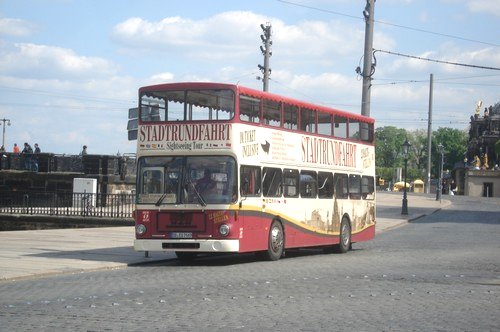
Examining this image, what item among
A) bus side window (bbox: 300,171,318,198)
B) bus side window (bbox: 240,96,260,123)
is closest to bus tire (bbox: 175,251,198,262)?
bus side window (bbox: 300,171,318,198)

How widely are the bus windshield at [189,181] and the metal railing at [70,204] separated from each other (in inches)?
691

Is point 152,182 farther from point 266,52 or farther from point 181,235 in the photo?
point 266,52

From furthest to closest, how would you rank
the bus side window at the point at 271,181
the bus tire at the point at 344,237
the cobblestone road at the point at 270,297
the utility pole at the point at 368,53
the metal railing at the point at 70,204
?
the metal railing at the point at 70,204 < the utility pole at the point at 368,53 < the bus tire at the point at 344,237 < the bus side window at the point at 271,181 < the cobblestone road at the point at 270,297

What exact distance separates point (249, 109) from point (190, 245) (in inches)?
136

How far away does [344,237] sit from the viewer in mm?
26656

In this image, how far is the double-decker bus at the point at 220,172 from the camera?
65.9 feet

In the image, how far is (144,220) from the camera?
20484 mm

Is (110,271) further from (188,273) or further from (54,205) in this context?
(54,205)

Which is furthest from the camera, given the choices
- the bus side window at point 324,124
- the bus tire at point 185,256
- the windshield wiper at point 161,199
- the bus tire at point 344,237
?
the bus tire at point 344,237

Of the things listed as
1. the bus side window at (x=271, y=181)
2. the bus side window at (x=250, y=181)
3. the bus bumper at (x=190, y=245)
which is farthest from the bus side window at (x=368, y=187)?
the bus bumper at (x=190, y=245)

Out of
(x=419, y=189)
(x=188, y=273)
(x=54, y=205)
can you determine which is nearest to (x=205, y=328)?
(x=188, y=273)

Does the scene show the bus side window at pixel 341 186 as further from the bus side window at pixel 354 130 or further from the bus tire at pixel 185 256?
Answer: the bus tire at pixel 185 256

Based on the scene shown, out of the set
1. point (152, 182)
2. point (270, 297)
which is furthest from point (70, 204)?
point (270, 297)

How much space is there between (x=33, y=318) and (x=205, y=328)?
7.39ft
